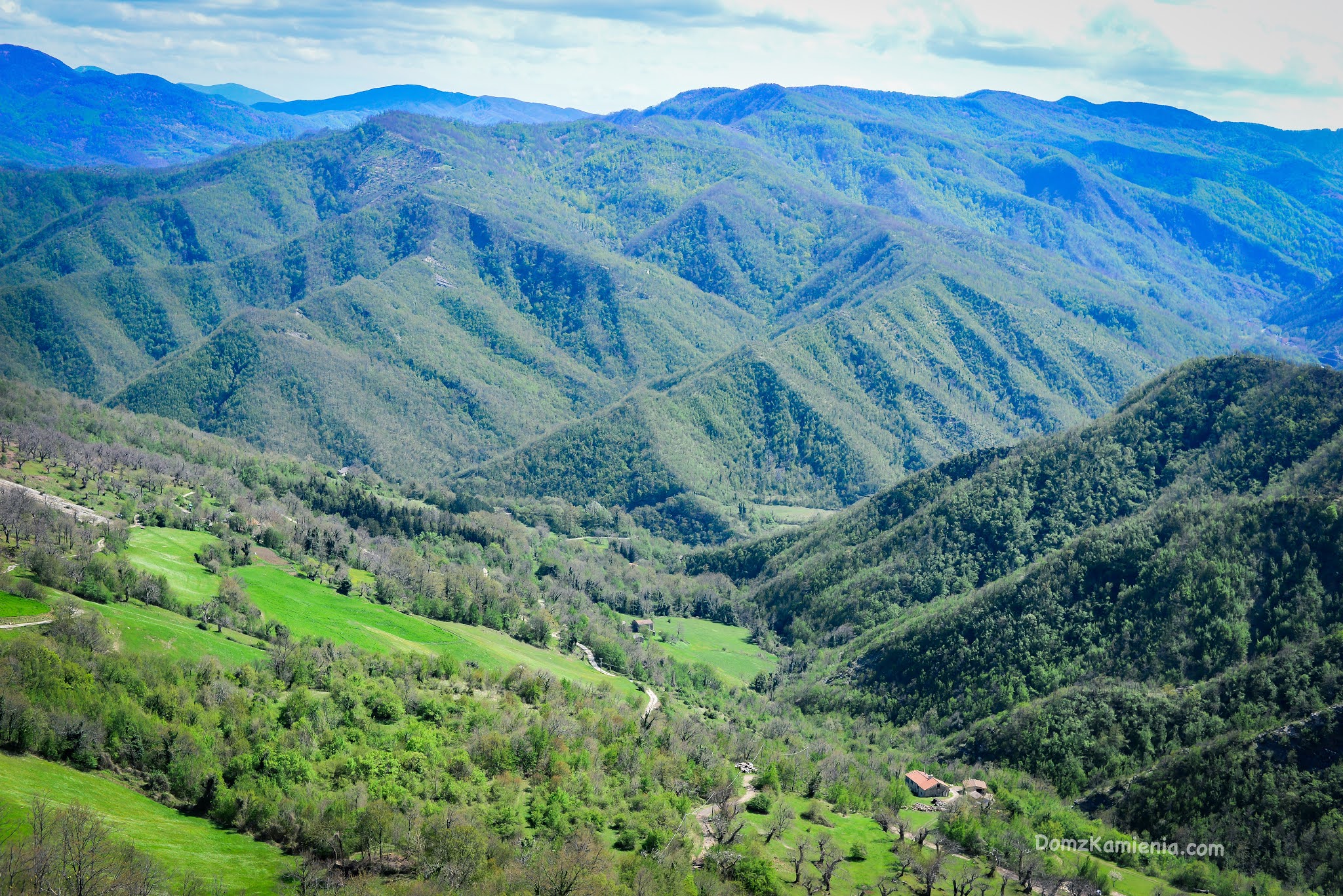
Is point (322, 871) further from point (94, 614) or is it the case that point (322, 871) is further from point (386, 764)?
point (94, 614)

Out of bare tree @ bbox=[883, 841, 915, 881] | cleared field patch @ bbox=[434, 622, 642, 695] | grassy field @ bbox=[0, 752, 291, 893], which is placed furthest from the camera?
cleared field patch @ bbox=[434, 622, 642, 695]

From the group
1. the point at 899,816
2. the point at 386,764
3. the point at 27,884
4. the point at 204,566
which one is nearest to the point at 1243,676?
the point at 899,816

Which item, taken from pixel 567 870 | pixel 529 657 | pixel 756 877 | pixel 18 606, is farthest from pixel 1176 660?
pixel 18 606

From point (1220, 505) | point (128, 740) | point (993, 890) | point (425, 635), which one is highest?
point (1220, 505)

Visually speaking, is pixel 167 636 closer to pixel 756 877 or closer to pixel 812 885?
pixel 756 877

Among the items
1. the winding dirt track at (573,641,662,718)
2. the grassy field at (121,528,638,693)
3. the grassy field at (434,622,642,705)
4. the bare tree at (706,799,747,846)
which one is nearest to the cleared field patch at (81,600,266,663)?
the grassy field at (121,528,638,693)

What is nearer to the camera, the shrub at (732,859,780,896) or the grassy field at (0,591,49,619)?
the shrub at (732,859,780,896)

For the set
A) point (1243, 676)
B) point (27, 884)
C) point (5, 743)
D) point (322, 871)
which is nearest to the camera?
point (27, 884)

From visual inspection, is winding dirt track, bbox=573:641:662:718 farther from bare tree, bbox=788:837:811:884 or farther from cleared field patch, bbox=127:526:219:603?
cleared field patch, bbox=127:526:219:603
